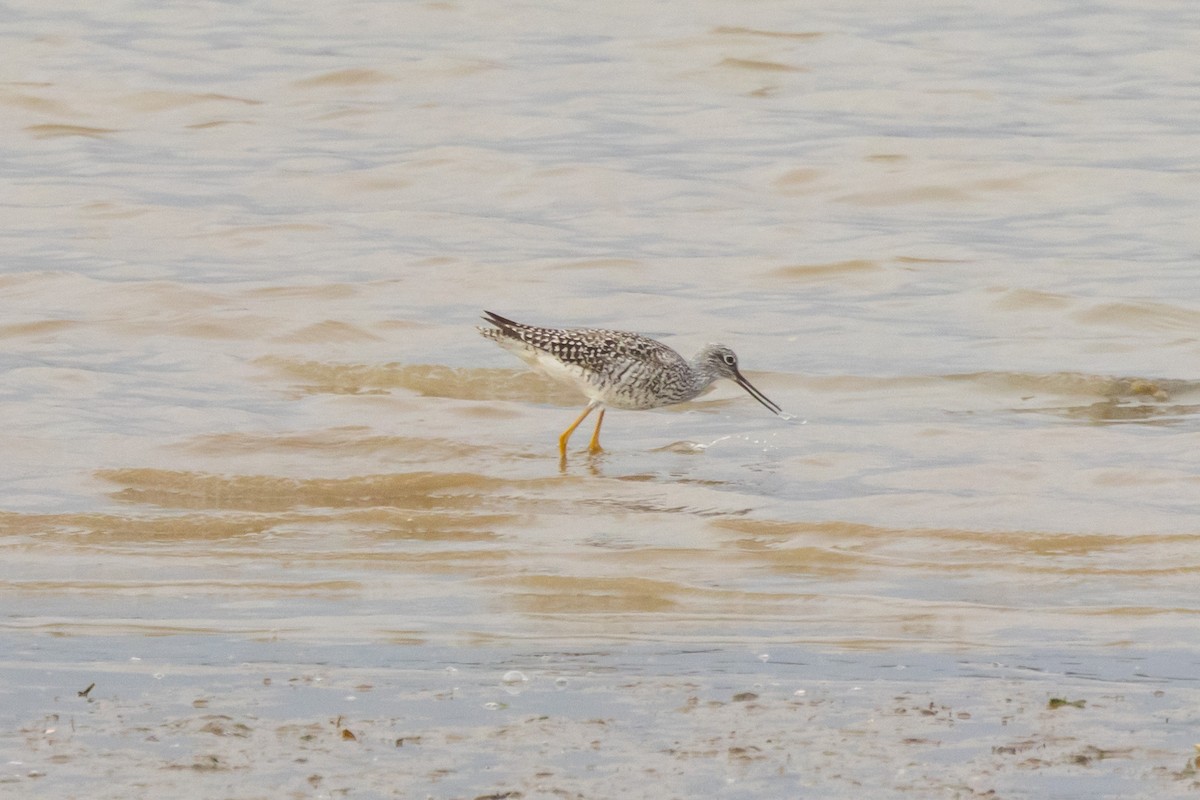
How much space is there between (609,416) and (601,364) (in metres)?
1.33

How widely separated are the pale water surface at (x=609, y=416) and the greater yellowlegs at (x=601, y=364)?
0.30 m

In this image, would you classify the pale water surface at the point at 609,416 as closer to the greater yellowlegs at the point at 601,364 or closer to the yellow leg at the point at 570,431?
the yellow leg at the point at 570,431

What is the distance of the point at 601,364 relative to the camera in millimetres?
11172

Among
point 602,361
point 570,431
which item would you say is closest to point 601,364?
point 602,361

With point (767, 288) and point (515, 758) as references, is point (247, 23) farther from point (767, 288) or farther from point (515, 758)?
point (515, 758)

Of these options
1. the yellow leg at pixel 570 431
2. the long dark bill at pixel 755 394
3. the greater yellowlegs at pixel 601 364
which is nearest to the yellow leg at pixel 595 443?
the greater yellowlegs at pixel 601 364

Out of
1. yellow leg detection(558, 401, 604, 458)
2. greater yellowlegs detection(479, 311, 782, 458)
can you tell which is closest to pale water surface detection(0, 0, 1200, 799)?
yellow leg detection(558, 401, 604, 458)

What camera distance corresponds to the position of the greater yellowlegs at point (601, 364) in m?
11.2

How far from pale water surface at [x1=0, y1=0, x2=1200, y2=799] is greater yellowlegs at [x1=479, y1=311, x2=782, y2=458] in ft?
0.98

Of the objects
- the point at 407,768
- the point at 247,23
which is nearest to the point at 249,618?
the point at 407,768

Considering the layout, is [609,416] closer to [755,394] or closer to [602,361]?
[755,394]

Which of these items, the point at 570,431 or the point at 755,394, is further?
the point at 755,394

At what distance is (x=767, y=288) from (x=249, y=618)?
8.93 m

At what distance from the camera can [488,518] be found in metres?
9.27
